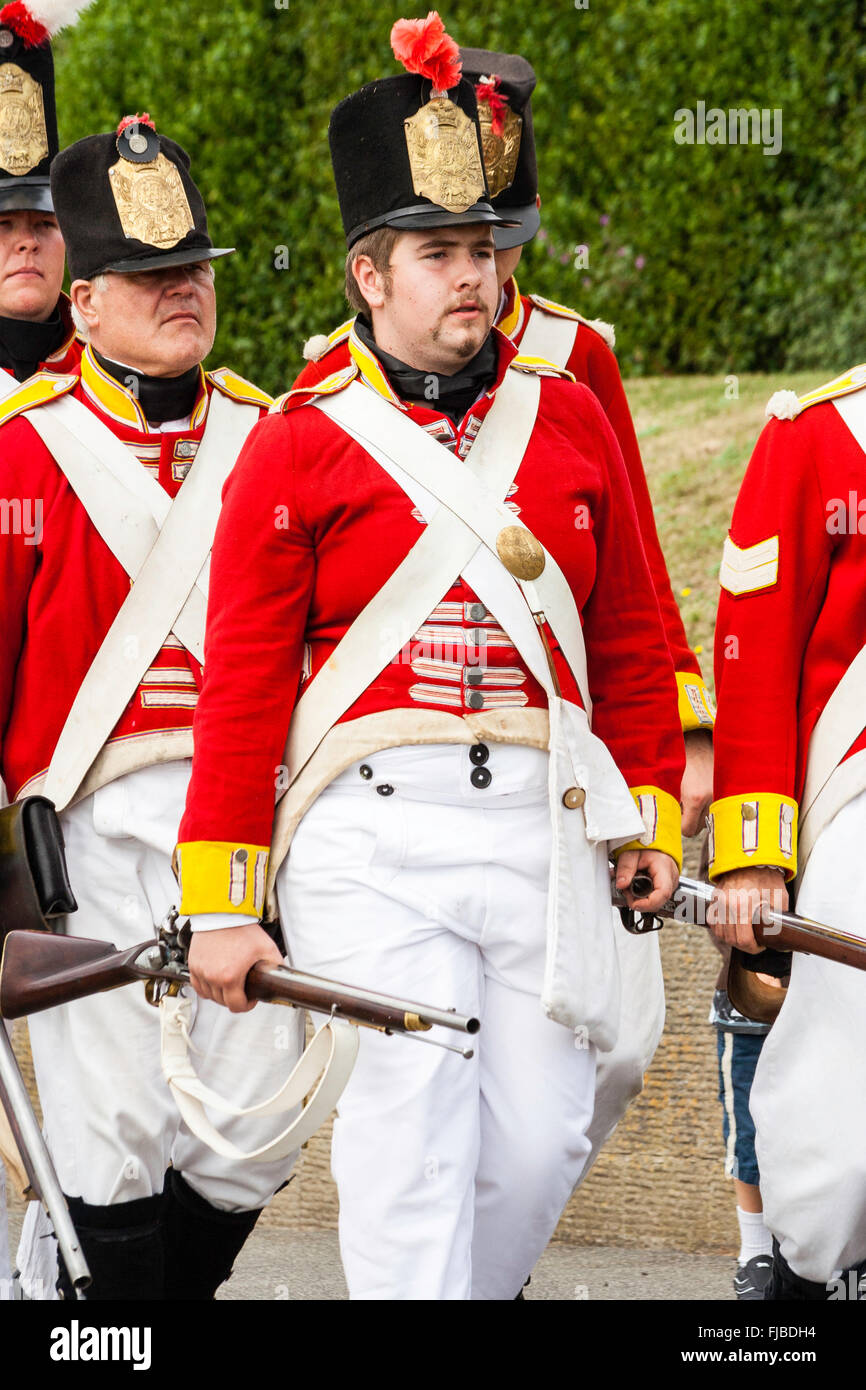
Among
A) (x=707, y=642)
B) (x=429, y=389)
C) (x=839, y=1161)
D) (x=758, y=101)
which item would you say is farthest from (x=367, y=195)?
(x=758, y=101)

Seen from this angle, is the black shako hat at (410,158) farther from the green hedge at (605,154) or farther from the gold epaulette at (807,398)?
the green hedge at (605,154)

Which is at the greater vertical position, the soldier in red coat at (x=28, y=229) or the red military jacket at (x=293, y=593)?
the soldier in red coat at (x=28, y=229)

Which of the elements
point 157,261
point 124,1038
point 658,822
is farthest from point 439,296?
point 124,1038

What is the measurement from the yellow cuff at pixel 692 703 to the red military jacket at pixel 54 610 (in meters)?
0.98

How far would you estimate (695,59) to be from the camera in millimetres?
8516

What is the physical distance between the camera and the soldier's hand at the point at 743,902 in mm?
3461

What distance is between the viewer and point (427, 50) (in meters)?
3.31

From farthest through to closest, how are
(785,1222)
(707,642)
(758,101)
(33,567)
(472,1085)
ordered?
(758,101) → (707,642) → (33,567) → (785,1222) → (472,1085)

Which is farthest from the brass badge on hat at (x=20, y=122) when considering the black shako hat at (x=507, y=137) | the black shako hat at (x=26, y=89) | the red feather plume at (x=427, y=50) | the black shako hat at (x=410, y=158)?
the red feather plume at (x=427, y=50)

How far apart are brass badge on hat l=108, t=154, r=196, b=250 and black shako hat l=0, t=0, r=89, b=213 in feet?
1.84

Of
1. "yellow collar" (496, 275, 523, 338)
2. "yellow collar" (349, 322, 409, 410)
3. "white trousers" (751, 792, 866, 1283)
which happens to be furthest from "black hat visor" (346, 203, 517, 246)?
"white trousers" (751, 792, 866, 1283)
